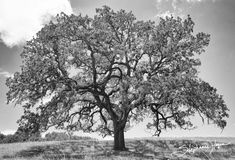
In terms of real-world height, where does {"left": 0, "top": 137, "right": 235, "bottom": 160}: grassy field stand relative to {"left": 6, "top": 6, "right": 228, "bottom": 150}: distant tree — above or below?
below

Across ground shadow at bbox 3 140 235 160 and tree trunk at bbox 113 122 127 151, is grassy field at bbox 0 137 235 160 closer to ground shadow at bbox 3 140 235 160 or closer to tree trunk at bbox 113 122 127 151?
ground shadow at bbox 3 140 235 160

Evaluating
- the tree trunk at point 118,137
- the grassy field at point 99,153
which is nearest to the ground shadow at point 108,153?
the grassy field at point 99,153

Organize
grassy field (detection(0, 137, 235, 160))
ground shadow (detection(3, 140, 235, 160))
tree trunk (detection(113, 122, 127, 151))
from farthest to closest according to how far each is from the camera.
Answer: tree trunk (detection(113, 122, 127, 151))
ground shadow (detection(3, 140, 235, 160))
grassy field (detection(0, 137, 235, 160))

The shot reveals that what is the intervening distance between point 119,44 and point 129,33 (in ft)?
8.77

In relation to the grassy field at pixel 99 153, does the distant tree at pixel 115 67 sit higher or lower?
higher

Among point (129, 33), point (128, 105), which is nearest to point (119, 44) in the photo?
point (129, 33)

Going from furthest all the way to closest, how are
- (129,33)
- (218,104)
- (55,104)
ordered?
(129,33), (55,104), (218,104)

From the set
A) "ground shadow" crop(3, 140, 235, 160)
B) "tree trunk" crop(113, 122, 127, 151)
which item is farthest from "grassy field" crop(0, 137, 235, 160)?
"tree trunk" crop(113, 122, 127, 151)

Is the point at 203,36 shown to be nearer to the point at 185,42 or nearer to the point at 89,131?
the point at 185,42

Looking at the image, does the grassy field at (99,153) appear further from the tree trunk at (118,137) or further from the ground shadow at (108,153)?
the tree trunk at (118,137)

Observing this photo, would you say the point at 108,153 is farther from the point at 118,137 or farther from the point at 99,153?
the point at 118,137

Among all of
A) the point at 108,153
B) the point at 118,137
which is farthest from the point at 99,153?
the point at 118,137

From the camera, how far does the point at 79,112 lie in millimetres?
33375

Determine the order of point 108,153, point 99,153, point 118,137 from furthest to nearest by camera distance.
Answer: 1. point 118,137
2. point 108,153
3. point 99,153
